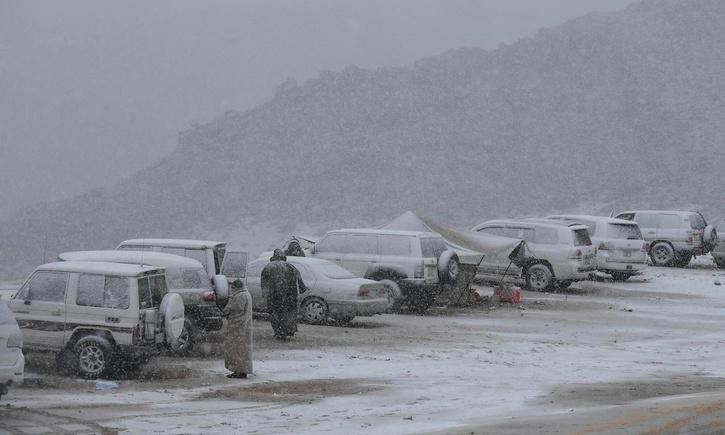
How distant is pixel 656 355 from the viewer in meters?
17.5

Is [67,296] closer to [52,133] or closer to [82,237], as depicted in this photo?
[82,237]

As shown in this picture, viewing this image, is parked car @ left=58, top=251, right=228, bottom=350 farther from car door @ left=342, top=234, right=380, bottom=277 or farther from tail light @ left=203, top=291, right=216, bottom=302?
car door @ left=342, top=234, right=380, bottom=277

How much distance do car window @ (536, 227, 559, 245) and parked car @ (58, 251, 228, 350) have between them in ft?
42.7

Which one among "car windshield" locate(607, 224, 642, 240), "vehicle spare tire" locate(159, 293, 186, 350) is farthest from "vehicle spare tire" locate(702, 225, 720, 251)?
"vehicle spare tire" locate(159, 293, 186, 350)

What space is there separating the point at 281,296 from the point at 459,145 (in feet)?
251

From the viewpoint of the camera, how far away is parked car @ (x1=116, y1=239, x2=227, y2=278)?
61.2ft

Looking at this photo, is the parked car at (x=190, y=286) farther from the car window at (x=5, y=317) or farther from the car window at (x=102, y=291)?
the car window at (x=5, y=317)

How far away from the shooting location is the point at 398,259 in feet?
76.7

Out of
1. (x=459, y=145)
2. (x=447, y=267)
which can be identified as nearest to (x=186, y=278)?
(x=447, y=267)

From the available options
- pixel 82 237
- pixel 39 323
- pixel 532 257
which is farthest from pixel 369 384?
pixel 82 237

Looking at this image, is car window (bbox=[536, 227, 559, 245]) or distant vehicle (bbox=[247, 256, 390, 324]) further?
car window (bbox=[536, 227, 559, 245])

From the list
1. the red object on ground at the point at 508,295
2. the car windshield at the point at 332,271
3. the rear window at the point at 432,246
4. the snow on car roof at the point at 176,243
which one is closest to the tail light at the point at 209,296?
the snow on car roof at the point at 176,243

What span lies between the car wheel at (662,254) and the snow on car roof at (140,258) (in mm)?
22107

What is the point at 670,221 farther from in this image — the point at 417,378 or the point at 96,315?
the point at 96,315
